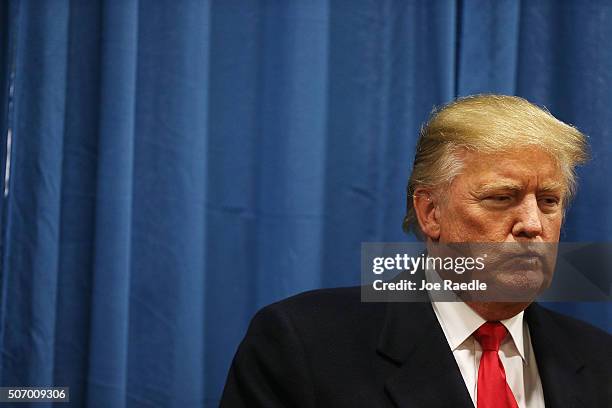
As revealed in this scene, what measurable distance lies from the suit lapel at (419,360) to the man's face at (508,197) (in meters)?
0.16

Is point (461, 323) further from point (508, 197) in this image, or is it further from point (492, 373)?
point (508, 197)

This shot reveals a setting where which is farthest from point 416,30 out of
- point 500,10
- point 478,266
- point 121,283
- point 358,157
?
point 121,283

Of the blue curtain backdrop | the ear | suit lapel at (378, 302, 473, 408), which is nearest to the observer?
suit lapel at (378, 302, 473, 408)

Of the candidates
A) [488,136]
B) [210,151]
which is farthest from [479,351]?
[210,151]

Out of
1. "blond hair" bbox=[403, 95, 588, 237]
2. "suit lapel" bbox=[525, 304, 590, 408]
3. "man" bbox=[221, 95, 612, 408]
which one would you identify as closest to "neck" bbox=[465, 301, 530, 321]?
"man" bbox=[221, 95, 612, 408]

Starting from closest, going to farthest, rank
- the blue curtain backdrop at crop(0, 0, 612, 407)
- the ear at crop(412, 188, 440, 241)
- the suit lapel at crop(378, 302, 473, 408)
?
the suit lapel at crop(378, 302, 473, 408) → the ear at crop(412, 188, 440, 241) → the blue curtain backdrop at crop(0, 0, 612, 407)

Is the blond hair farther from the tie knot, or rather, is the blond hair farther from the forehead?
the tie knot

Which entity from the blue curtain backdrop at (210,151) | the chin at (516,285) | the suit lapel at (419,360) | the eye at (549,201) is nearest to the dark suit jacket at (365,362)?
the suit lapel at (419,360)

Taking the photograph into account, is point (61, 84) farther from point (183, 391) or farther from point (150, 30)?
point (183, 391)

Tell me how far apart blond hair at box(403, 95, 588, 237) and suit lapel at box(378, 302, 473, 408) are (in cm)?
24

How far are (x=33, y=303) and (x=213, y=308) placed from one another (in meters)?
0.37

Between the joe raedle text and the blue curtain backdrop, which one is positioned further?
the blue curtain backdrop

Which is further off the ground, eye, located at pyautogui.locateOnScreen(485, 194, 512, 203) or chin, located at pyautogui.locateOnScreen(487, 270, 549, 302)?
eye, located at pyautogui.locateOnScreen(485, 194, 512, 203)

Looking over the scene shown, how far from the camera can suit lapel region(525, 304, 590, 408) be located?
1.24m
